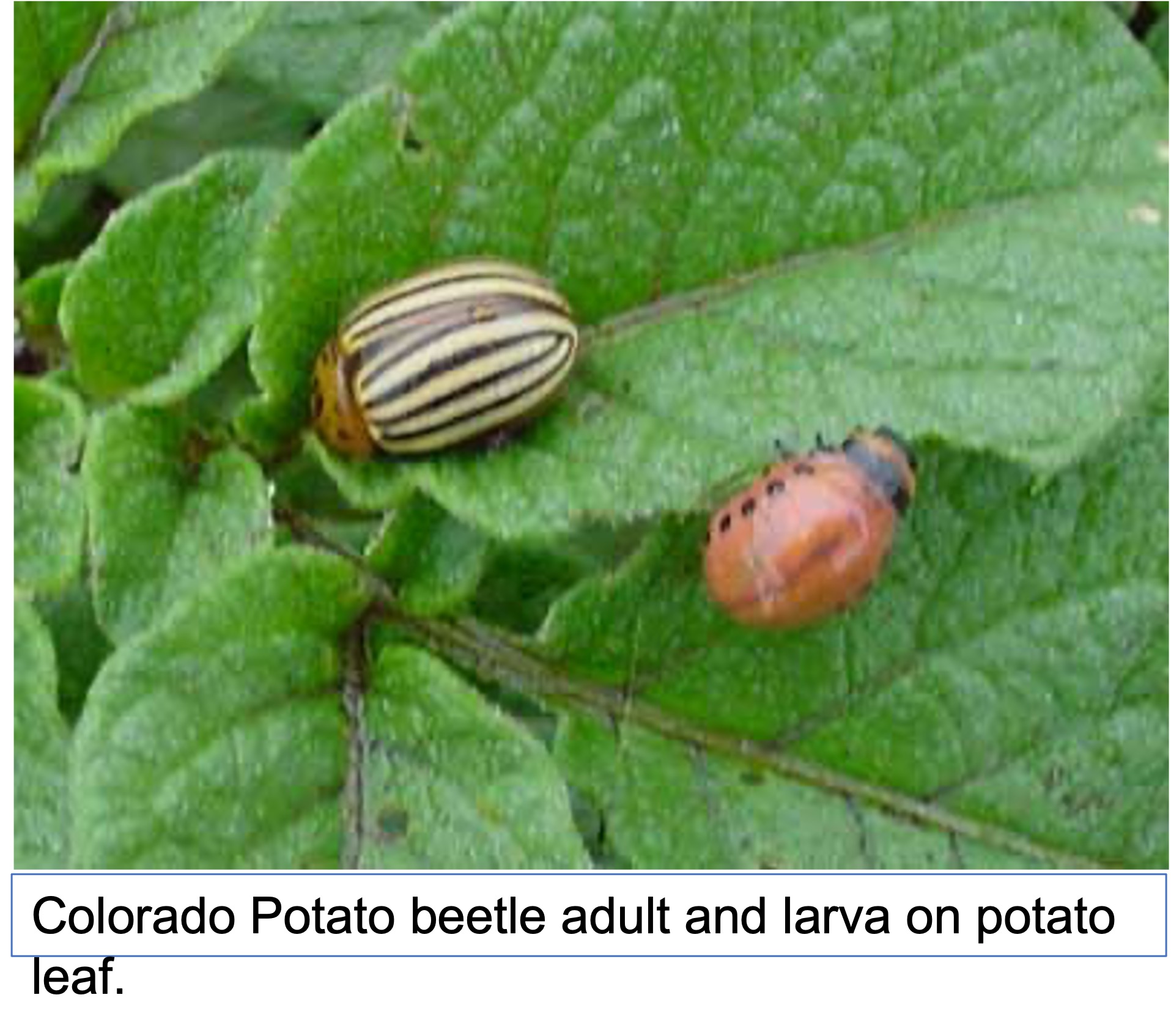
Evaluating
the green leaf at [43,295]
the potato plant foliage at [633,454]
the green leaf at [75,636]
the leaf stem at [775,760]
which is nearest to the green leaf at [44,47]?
the potato plant foliage at [633,454]

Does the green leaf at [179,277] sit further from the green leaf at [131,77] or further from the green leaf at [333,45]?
the green leaf at [333,45]

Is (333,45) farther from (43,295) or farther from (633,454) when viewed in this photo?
(633,454)

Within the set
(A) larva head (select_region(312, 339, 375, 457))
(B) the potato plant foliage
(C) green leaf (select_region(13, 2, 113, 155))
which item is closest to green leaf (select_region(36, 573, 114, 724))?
(B) the potato plant foliage

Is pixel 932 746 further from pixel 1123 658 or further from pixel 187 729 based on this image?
pixel 187 729

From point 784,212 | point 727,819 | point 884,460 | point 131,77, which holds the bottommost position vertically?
point 727,819

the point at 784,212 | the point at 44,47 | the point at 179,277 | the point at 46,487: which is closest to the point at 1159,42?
the point at 784,212

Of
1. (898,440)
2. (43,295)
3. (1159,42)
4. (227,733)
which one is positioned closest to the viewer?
(227,733)

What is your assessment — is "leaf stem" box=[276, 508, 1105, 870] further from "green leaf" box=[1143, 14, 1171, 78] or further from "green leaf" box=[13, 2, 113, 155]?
"green leaf" box=[1143, 14, 1171, 78]
